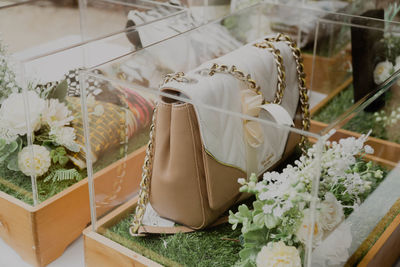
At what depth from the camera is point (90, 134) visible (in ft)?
3.28

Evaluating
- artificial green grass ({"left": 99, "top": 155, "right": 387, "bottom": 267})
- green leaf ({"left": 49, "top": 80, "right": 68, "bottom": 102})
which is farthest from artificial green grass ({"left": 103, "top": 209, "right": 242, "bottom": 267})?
green leaf ({"left": 49, "top": 80, "right": 68, "bottom": 102})

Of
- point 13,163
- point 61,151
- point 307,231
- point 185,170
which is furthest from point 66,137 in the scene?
point 307,231

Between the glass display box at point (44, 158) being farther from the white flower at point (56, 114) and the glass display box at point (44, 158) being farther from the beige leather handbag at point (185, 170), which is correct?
the beige leather handbag at point (185, 170)

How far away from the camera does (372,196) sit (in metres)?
1.00

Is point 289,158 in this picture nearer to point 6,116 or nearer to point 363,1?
point 6,116

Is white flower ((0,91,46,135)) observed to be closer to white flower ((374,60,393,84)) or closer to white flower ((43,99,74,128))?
white flower ((43,99,74,128))

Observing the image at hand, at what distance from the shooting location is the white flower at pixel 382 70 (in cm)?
153

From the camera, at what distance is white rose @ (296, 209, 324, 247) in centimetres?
78

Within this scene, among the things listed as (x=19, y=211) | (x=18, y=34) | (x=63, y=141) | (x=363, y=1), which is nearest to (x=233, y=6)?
(x=363, y=1)

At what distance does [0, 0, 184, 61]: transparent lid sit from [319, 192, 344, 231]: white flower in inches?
30.9

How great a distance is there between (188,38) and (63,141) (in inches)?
16.0

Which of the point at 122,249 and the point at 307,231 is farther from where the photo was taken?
the point at 122,249

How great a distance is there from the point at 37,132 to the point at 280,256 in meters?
0.67

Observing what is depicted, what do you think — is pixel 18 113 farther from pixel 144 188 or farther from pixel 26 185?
pixel 144 188
